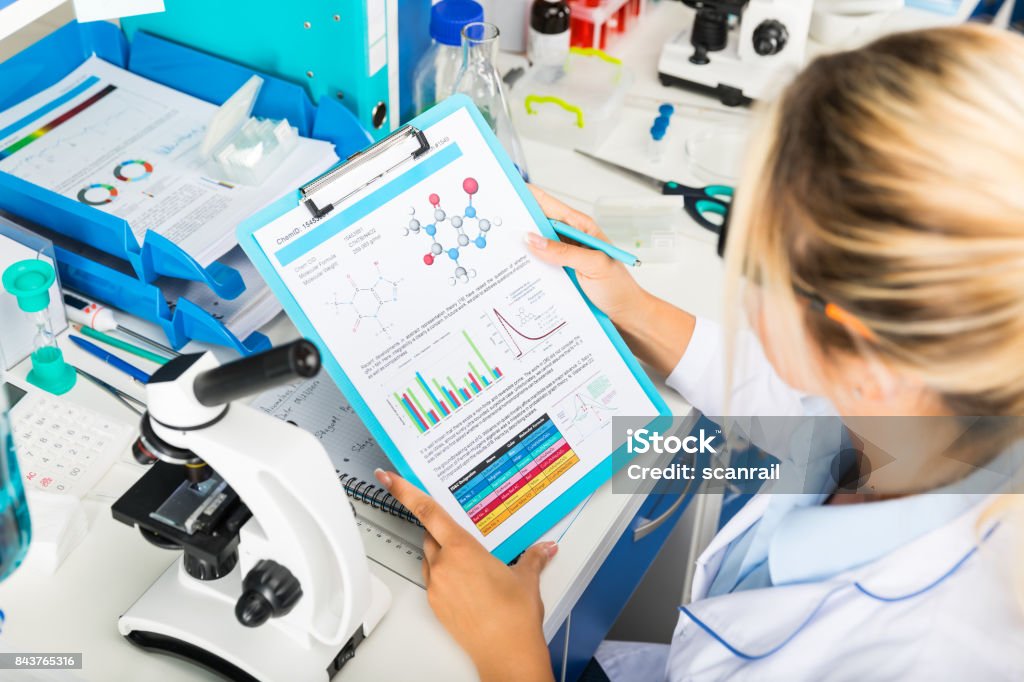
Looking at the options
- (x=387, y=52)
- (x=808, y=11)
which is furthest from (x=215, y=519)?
(x=808, y=11)

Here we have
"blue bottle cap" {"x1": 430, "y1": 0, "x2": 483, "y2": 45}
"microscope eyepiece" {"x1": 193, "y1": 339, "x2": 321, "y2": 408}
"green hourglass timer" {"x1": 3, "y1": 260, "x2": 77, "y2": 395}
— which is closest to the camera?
"microscope eyepiece" {"x1": 193, "y1": 339, "x2": 321, "y2": 408}

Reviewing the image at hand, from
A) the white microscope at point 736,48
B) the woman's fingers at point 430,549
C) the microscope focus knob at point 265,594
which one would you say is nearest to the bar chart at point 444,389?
the woman's fingers at point 430,549

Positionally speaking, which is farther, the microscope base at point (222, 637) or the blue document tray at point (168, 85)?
the blue document tray at point (168, 85)

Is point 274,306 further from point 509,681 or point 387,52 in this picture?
point 509,681

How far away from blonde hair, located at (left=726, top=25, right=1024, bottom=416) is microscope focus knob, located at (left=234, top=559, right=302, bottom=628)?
1.50ft

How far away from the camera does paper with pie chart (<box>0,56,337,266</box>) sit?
3.62 feet

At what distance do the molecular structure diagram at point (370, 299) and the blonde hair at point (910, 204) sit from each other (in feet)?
1.19

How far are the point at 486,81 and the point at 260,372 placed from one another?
74 centimetres

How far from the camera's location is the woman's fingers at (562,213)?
1056 millimetres

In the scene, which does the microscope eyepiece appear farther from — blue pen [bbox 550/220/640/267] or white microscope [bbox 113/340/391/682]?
blue pen [bbox 550/220/640/267]

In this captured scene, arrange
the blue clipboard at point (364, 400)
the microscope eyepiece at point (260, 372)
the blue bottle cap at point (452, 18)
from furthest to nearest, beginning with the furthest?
the blue bottle cap at point (452, 18) < the blue clipboard at point (364, 400) < the microscope eyepiece at point (260, 372)

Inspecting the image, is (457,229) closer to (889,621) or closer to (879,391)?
(879,391)

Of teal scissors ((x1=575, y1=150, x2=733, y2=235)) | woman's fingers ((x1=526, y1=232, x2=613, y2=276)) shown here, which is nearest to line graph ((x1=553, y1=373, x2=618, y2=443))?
woman's fingers ((x1=526, y1=232, x2=613, y2=276))

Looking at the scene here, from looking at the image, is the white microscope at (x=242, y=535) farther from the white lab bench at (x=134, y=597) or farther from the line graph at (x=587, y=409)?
the line graph at (x=587, y=409)
